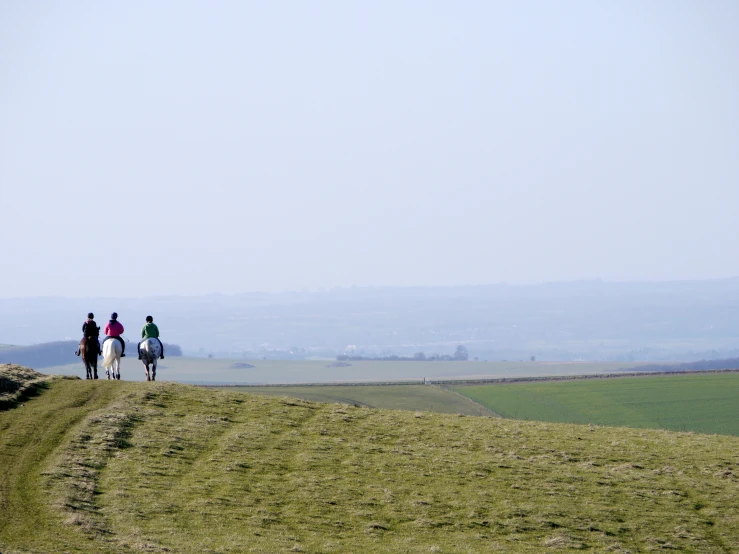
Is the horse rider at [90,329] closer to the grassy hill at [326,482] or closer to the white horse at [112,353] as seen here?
the white horse at [112,353]

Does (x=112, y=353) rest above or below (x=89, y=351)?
below

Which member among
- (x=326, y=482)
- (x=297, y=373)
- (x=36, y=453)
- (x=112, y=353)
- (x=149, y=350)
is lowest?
(x=297, y=373)

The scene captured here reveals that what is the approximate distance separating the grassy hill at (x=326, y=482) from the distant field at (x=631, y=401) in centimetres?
3388

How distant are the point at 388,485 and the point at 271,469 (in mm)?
3970

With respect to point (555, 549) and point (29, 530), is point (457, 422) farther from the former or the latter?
point (29, 530)

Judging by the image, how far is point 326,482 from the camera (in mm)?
30000

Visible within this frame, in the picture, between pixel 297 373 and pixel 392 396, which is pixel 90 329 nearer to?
pixel 392 396

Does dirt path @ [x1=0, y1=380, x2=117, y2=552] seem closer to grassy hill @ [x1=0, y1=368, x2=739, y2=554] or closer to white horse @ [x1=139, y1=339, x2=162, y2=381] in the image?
grassy hill @ [x1=0, y1=368, x2=739, y2=554]

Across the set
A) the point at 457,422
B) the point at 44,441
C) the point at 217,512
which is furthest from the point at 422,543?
the point at 457,422

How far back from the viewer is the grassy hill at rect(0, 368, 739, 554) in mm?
24891

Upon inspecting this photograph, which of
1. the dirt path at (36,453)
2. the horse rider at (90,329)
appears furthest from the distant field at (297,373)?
the dirt path at (36,453)

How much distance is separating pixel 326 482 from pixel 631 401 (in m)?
61.1

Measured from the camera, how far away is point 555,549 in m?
26.0

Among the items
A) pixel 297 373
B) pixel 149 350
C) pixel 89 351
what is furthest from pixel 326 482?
pixel 297 373
